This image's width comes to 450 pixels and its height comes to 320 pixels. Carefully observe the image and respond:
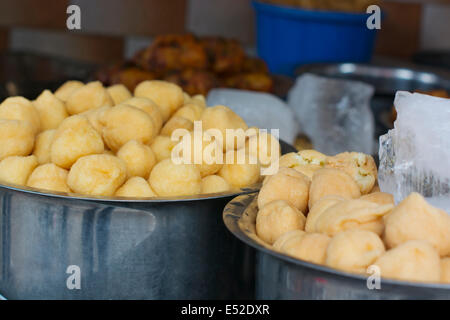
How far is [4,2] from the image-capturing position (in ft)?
8.79

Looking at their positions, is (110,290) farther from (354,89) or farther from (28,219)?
(354,89)

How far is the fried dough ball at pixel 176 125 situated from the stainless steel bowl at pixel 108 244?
0.80 feet

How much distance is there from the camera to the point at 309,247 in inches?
27.9

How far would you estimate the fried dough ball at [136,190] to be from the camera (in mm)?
957

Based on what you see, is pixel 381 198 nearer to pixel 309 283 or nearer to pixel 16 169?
pixel 309 283

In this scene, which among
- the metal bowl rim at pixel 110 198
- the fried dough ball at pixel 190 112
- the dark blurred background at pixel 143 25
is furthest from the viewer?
the dark blurred background at pixel 143 25

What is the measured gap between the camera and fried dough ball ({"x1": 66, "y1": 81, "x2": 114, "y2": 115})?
1.21 meters

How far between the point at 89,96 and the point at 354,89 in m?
0.91

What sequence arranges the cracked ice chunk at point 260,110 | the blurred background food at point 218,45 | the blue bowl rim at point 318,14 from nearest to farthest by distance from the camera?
the cracked ice chunk at point 260,110 < the blurred background food at point 218,45 < the blue bowl rim at point 318,14

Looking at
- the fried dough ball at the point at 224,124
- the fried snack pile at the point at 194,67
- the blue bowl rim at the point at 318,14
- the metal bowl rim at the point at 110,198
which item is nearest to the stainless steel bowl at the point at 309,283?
the metal bowl rim at the point at 110,198

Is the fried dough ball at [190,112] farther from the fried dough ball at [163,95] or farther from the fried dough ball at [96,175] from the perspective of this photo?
the fried dough ball at [96,175]

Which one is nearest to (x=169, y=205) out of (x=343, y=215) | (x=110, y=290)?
(x=110, y=290)

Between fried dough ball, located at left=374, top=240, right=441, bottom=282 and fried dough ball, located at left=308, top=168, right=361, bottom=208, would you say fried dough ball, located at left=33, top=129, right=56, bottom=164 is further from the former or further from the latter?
fried dough ball, located at left=374, top=240, right=441, bottom=282

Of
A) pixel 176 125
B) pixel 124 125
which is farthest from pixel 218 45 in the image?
pixel 124 125
